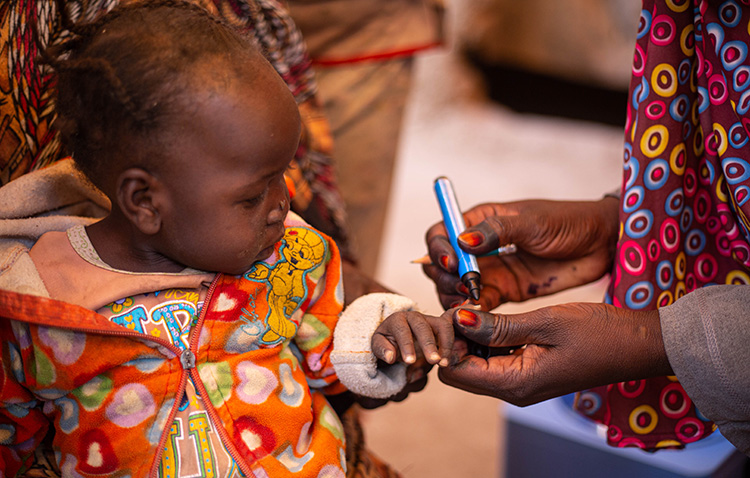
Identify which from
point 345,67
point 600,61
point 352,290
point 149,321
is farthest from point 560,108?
point 149,321

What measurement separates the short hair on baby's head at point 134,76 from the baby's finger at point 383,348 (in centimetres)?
38

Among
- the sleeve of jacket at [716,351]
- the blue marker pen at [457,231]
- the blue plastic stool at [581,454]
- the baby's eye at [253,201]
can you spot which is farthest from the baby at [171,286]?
the blue plastic stool at [581,454]

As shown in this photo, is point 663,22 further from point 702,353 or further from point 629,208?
point 702,353

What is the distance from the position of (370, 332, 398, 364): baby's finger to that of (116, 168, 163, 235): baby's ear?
326mm

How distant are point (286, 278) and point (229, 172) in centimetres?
20

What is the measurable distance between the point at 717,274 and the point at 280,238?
0.77m

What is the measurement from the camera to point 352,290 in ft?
3.73

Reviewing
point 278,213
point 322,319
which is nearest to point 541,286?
point 322,319

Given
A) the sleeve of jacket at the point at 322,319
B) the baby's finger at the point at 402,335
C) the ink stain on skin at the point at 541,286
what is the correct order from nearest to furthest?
the baby's finger at the point at 402,335 → the sleeve of jacket at the point at 322,319 → the ink stain on skin at the point at 541,286

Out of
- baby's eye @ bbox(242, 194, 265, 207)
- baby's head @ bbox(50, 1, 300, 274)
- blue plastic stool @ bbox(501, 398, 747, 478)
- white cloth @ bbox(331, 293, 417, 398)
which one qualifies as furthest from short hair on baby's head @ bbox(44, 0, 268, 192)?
blue plastic stool @ bbox(501, 398, 747, 478)

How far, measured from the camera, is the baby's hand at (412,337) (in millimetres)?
914

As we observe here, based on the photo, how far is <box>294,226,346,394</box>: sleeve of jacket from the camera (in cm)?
101

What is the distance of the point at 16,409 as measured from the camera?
2.91ft

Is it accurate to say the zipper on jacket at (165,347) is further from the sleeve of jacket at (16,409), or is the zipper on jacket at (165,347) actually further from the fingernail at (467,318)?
the fingernail at (467,318)
